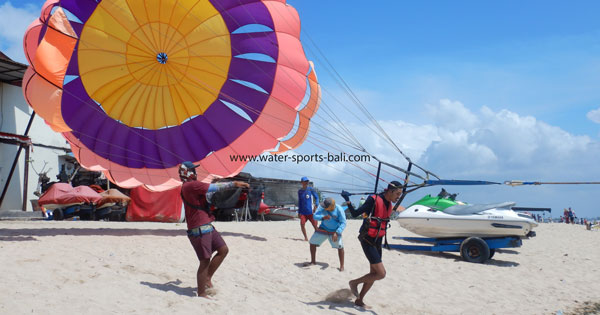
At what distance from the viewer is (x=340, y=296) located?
Answer: 5.61 metres

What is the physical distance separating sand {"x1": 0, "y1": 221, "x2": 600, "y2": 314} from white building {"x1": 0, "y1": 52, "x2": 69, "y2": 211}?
12.9 metres

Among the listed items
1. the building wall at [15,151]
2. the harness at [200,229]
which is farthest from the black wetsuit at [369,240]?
the building wall at [15,151]

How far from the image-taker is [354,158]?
8727 millimetres

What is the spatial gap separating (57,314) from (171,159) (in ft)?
22.6

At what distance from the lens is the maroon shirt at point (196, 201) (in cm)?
499

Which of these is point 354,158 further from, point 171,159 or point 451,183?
point 171,159

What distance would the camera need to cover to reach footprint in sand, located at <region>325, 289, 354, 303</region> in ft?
18.1

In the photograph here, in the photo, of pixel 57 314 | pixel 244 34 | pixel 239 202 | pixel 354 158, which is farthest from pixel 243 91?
pixel 57 314

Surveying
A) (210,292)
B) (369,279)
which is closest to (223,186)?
(210,292)

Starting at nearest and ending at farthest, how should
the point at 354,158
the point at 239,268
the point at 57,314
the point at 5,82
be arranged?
the point at 57,314 → the point at 239,268 → the point at 354,158 → the point at 5,82

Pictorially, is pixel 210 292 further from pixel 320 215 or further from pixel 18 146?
pixel 18 146

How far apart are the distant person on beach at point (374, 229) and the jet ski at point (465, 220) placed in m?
4.53

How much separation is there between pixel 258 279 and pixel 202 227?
1704mm

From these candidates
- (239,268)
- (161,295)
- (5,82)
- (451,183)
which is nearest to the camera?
(161,295)
